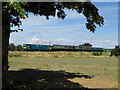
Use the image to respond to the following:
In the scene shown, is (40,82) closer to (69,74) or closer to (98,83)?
(98,83)

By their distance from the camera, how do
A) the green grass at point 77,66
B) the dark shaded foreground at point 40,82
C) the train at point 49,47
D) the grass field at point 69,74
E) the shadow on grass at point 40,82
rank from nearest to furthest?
the dark shaded foreground at point 40,82
the shadow on grass at point 40,82
the grass field at point 69,74
the green grass at point 77,66
the train at point 49,47

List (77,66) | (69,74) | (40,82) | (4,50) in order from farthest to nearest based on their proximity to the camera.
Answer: (77,66) → (69,74) → (40,82) → (4,50)

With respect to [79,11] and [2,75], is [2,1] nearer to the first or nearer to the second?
[2,75]

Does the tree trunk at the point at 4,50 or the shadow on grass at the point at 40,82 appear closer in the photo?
the tree trunk at the point at 4,50

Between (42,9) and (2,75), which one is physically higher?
(42,9)

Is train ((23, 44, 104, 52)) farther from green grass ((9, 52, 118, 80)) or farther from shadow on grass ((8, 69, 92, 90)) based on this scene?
shadow on grass ((8, 69, 92, 90))

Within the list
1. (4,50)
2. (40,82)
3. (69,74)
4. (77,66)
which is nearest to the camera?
(4,50)

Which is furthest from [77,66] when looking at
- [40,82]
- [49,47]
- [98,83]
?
[49,47]

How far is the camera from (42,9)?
33.4 feet

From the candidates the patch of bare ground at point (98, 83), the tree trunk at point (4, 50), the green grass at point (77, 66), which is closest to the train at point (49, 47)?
the green grass at point (77, 66)

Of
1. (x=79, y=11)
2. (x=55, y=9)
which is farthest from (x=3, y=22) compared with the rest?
(x=79, y=11)

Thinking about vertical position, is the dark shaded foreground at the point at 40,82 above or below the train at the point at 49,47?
below

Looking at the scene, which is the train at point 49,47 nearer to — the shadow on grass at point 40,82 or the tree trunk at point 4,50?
the shadow on grass at point 40,82

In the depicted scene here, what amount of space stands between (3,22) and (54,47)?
58395 mm
